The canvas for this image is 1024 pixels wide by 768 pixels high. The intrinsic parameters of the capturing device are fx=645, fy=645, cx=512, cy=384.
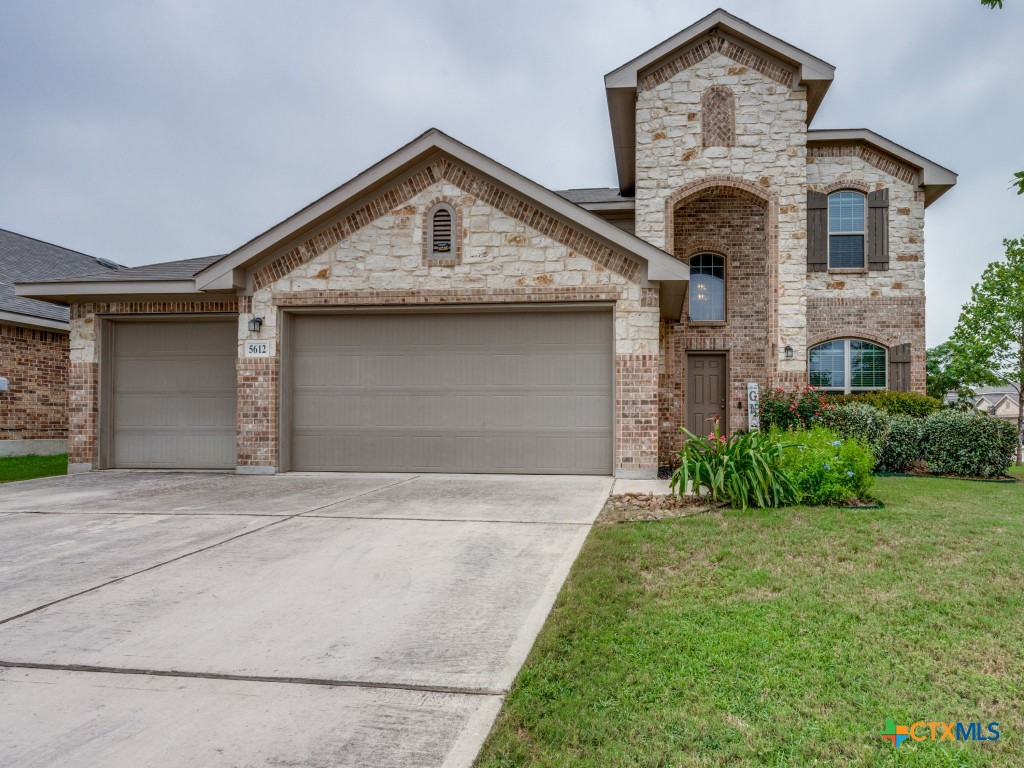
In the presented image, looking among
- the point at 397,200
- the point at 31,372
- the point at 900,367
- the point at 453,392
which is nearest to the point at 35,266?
the point at 31,372

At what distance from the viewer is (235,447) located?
424 inches

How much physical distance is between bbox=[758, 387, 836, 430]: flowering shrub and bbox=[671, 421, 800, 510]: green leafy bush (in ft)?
14.9

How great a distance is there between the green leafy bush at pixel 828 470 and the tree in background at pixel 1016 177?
2.87 meters

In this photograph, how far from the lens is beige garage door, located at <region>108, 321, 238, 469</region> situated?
35.8 ft

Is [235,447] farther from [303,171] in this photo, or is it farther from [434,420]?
[303,171]

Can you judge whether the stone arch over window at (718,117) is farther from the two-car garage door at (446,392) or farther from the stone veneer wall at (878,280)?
the two-car garage door at (446,392)

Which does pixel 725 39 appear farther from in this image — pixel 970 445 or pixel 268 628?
pixel 268 628

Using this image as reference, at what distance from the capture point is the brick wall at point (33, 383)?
1415 cm

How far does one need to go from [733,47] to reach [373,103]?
2394 cm

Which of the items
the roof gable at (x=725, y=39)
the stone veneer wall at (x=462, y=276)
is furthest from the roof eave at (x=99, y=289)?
the roof gable at (x=725, y=39)

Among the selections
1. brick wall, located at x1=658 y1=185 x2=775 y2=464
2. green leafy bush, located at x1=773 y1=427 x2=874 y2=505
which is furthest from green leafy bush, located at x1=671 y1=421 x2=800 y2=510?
brick wall, located at x1=658 y1=185 x2=775 y2=464

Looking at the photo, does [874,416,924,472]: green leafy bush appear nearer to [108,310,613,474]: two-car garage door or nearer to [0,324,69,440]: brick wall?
[108,310,613,474]: two-car garage door

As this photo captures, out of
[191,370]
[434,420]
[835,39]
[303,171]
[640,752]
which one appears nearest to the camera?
[640,752]

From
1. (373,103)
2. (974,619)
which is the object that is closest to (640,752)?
(974,619)
